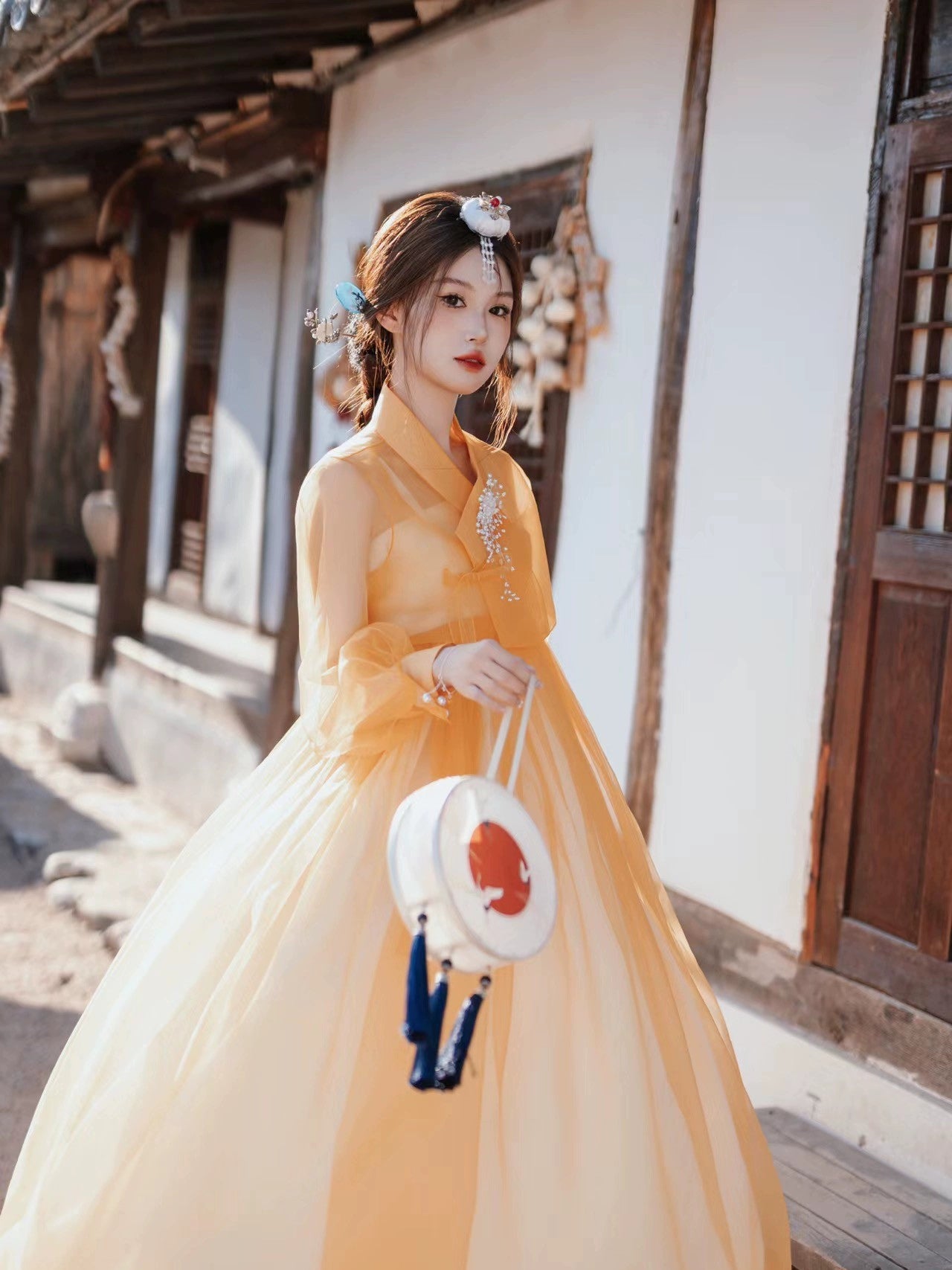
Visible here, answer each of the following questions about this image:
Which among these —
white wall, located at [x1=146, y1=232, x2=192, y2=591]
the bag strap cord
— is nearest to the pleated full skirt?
the bag strap cord

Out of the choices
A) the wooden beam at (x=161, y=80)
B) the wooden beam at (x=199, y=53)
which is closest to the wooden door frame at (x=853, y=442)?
the wooden beam at (x=199, y=53)

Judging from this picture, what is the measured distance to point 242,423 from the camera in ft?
29.3

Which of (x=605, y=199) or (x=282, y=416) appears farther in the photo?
(x=282, y=416)

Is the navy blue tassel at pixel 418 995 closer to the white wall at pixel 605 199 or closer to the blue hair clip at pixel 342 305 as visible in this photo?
the blue hair clip at pixel 342 305

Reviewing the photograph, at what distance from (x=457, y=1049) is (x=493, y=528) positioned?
88cm

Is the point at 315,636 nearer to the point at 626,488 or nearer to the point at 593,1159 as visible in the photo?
the point at 593,1159

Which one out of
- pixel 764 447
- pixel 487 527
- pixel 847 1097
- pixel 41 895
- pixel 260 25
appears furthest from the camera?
pixel 41 895

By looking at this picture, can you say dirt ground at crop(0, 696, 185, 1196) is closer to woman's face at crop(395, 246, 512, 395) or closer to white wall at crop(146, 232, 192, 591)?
white wall at crop(146, 232, 192, 591)

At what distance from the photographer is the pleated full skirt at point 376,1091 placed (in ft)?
6.48

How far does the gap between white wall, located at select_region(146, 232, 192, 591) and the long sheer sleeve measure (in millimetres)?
7675

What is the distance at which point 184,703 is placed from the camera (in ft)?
22.8

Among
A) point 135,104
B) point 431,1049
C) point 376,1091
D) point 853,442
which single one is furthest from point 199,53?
point 431,1049

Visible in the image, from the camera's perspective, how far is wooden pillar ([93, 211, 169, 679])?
25.1ft

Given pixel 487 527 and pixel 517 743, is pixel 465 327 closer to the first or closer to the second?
pixel 487 527
